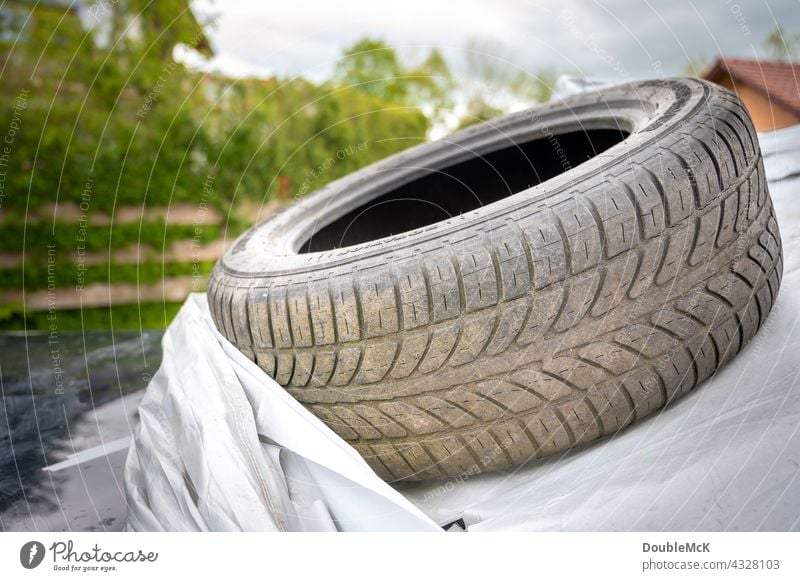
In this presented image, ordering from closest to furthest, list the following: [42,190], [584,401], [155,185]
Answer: [584,401] → [42,190] → [155,185]

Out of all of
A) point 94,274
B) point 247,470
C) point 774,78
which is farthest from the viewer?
point 94,274

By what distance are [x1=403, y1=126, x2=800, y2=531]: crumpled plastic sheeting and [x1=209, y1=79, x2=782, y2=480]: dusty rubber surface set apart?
0.05 metres

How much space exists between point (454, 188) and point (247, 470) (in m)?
1.40

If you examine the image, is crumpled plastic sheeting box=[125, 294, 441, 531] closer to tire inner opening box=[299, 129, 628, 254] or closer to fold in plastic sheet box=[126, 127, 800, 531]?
fold in plastic sheet box=[126, 127, 800, 531]

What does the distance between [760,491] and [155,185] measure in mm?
4599

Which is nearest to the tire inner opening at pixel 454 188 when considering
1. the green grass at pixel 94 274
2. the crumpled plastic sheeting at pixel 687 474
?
the crumpled plastic sheeting at pixel 687 474

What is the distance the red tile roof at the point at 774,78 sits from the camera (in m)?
2.30

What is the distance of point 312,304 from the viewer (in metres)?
1.41

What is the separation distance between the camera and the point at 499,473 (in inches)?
58.9
